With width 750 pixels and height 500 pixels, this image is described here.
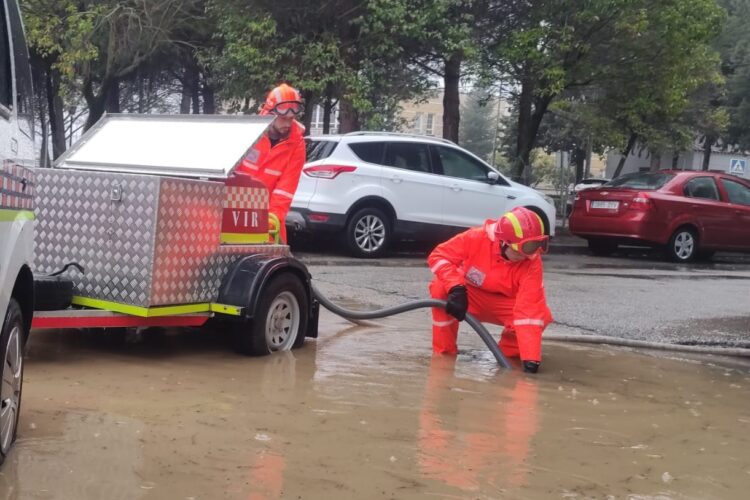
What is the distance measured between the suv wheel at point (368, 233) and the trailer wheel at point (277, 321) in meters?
6.58

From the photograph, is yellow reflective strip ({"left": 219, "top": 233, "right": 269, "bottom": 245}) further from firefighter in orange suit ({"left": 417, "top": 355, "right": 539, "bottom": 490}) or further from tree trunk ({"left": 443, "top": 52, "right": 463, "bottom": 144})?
tree trunk ({"left": 443, "top": 52, "right": 463, "bottom": 144})

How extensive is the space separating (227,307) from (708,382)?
3.21 metres

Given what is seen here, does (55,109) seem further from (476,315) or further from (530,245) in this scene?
(530,245)

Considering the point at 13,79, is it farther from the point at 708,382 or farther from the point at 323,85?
the point at 323,85

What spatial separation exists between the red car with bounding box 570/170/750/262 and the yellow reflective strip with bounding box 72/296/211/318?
11.6 metres

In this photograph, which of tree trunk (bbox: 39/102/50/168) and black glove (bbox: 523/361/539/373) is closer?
black glove (bbox: 523/361/539/373)

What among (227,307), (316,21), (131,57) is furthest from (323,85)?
(227,307)

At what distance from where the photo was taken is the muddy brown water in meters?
3.87

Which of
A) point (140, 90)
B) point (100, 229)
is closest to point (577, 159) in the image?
point (140, 90)

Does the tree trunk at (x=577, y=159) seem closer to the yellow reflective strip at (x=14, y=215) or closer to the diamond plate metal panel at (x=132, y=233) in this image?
the diamond plate metal panel at (x=132, y=233)

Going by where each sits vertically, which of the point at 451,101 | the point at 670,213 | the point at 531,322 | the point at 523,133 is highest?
the point at 451,101

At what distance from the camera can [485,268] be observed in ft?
21.9

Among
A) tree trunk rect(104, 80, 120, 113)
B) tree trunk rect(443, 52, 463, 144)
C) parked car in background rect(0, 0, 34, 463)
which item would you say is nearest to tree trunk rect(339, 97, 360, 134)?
tree trunk rect(443, 52, 463, 144)

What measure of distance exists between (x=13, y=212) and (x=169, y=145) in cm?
275
